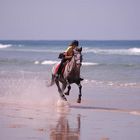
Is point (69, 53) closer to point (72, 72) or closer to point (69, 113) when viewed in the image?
point (72, 72)

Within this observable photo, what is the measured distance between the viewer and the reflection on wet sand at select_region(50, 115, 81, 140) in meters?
10.3

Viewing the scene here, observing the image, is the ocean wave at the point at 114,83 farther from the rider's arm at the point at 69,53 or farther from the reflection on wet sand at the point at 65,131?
the reflection on wet sand at the point at 65,131

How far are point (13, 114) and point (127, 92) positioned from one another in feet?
24.7

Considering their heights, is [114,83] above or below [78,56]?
below

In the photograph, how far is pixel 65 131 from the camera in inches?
430

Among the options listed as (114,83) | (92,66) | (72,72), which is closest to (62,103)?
(72,72)

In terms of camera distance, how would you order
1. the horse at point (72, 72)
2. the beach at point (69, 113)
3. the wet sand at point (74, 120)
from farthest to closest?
the horse at point (72, 72)
the beach at point (69, 113)
the wet sand at point (74, 120)

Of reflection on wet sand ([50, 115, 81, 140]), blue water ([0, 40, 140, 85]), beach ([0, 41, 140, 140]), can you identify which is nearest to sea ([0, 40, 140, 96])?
blue water ([0, 40, 140, 85])

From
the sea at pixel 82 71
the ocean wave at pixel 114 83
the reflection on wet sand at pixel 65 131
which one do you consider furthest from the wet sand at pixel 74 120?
the ocean wave at pixel 114 83

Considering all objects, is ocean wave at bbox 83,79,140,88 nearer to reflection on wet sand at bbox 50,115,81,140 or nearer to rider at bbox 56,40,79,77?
rider at bbox 56,40,79,77

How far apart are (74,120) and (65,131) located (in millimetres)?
1597

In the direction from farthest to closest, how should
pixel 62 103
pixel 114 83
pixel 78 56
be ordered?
pixel 114 83 → pixel 62 103 → pixel 78 56

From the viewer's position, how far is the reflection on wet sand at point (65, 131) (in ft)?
33.7

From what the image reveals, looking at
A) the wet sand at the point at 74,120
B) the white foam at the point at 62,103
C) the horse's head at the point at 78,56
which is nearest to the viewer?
the wet sand at the point at 74,120
